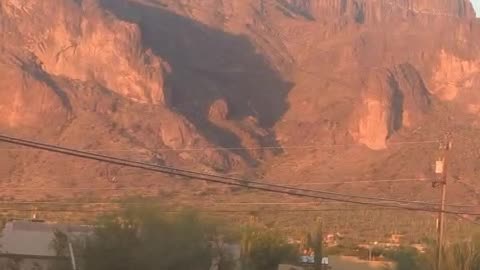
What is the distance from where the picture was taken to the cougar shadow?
14988 cm

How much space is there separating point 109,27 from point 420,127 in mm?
46016

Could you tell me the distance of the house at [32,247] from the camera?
38625 mm

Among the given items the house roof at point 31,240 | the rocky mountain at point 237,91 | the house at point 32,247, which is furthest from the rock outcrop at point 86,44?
the house at point 32,247

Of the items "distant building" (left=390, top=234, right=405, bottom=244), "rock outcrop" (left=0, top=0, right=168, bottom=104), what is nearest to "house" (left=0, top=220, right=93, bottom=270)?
"distant building" (left=390, top=234, right=405, bottom=244)

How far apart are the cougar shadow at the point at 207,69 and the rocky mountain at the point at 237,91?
0.31 meters

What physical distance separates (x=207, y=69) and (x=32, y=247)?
125871 mm

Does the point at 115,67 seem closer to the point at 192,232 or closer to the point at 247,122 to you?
the point at 247,122

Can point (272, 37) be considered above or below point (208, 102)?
above

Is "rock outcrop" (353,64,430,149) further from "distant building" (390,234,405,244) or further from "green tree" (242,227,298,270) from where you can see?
"green tree" (242,227,298,270)

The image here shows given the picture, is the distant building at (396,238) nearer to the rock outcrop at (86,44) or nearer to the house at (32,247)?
the house at (32,247)

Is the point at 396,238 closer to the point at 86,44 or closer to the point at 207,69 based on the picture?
the point at 86,44

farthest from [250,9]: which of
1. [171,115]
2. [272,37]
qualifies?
[171,115]

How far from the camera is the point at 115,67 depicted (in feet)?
474

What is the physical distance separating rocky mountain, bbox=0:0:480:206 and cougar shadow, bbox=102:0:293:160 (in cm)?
31
